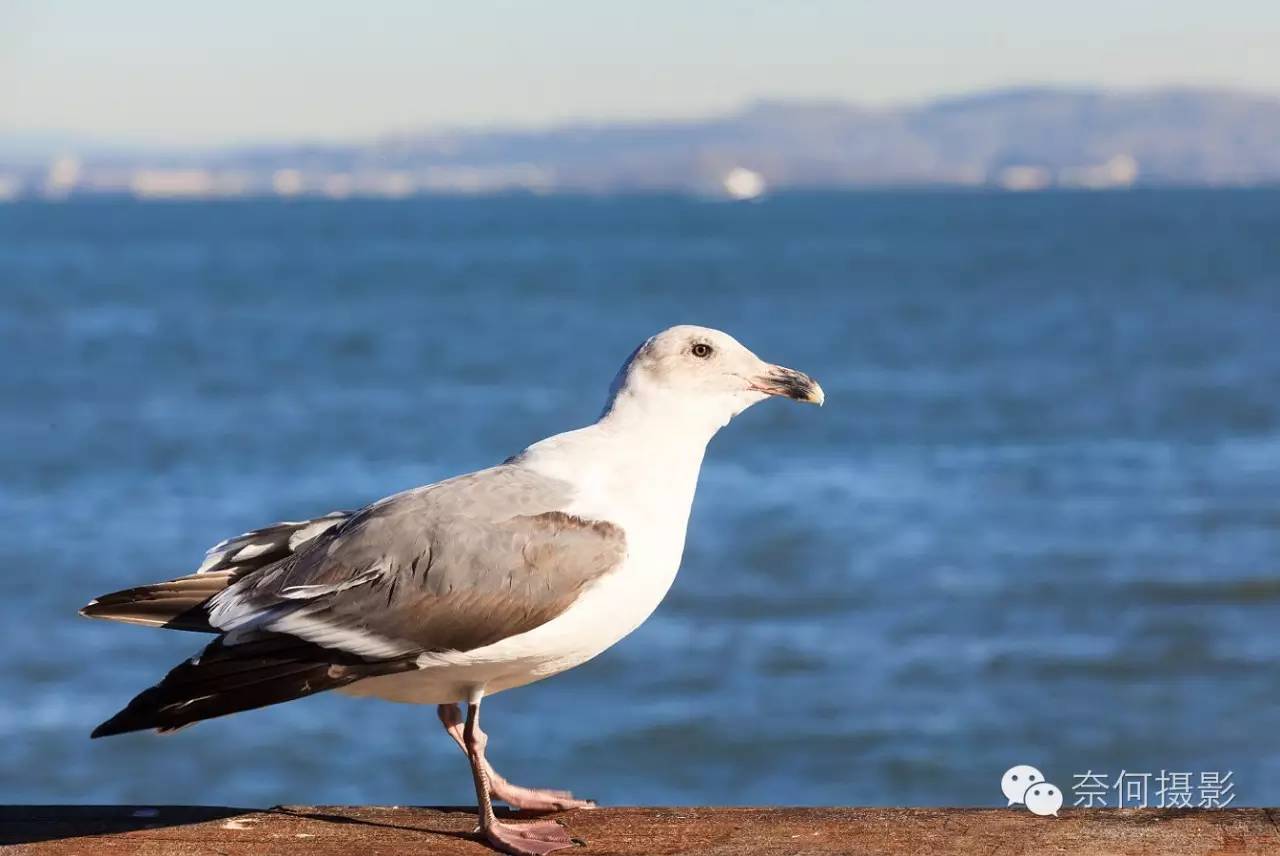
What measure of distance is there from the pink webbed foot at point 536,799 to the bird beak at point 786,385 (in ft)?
4.03

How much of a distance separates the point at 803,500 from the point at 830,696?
6572 mm

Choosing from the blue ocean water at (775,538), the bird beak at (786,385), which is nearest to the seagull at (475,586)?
the bird beak at (786,385)

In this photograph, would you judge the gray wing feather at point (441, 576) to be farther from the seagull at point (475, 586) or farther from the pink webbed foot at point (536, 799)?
the pink webbed foot at point (536, 799)

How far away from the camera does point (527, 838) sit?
14.3ft

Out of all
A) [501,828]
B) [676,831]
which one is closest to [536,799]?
[501,828]

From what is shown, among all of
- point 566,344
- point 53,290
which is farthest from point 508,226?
point 566,344

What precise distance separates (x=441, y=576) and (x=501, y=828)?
2.10 ft

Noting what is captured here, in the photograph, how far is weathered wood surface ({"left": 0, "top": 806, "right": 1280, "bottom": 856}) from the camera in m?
4.28

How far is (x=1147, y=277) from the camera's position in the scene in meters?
67.7

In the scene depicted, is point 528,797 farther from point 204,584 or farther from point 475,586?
point 204,584

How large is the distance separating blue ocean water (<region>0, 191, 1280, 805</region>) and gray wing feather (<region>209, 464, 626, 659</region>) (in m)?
5.71

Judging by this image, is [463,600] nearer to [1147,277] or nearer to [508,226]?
[1147,277]

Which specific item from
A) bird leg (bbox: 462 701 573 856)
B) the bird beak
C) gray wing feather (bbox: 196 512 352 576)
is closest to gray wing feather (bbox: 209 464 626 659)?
gray wing feather (bbox: 196 512 352 576)

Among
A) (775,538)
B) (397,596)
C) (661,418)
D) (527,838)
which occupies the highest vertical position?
(775,538)
